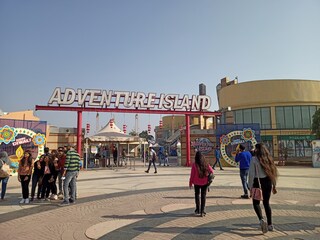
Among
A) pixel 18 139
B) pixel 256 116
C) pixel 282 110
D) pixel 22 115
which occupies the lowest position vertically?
pixel 18 139

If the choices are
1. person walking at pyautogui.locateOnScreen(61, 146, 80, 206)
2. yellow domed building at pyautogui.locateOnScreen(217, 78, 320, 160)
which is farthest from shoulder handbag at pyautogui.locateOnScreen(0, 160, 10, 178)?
yellow domed building at pyautogui.locateOnScreen(217, 78, 320, 160)

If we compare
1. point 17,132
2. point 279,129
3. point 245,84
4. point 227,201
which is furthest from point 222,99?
point 227,201

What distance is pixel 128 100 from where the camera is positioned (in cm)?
2009

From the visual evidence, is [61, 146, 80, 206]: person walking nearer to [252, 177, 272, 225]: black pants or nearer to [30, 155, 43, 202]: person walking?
[30, 155, 43, 202]: person walking

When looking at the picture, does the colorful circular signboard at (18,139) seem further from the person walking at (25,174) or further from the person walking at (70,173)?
the person walking at (70,173)

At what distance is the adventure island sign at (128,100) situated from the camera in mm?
18531

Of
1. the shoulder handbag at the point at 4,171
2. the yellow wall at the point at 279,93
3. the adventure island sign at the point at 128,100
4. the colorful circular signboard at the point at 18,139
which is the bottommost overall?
the shoulder handbag at the point at 4,171

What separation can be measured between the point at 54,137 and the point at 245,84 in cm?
2982

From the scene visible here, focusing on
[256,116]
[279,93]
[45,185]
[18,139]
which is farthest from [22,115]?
[279,93]

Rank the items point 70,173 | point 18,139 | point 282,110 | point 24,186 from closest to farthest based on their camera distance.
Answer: point 70,173, point 24,186, point 18,139, point 282,110

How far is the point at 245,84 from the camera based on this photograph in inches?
1532

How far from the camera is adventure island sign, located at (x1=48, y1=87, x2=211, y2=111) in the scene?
1853 centimetres

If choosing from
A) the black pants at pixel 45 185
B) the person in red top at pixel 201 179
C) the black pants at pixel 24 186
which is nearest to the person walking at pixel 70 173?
the black pants at pixel 45 185

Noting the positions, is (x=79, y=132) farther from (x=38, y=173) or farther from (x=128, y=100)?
(x=38, y=173)
